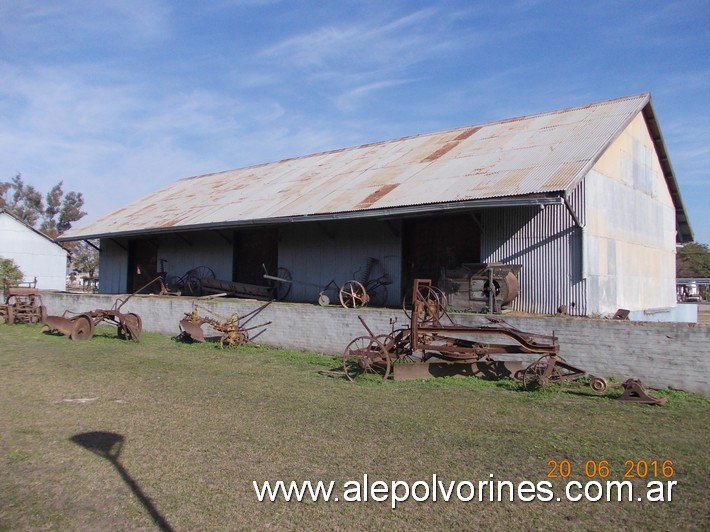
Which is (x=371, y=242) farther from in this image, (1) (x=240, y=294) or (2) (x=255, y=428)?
(2) (x=255, y=428)

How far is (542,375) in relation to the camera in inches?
342

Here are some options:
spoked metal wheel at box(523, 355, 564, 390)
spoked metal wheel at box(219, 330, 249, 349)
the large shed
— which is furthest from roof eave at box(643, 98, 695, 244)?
spoked metal wheel at box(219, 330, 249, 349)

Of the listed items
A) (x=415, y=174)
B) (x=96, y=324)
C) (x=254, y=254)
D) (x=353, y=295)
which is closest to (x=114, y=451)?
(x=353, y=295)

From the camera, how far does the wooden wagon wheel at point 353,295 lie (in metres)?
13.7

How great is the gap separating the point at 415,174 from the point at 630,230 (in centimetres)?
571

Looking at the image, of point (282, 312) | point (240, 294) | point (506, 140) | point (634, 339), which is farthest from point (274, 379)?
point (506, 140)

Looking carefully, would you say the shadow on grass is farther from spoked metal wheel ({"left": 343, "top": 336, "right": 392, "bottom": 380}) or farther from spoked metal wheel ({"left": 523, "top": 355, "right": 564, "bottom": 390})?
spoked metal wheel ({"left": 523, "top": 355, "right": 564, "bottom": 390})

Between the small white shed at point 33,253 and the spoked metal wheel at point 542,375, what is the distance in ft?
112

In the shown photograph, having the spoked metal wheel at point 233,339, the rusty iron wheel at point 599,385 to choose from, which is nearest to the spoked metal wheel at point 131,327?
the spoked metal wheel at point 233,339

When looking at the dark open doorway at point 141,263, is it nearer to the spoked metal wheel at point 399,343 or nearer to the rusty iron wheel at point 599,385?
the spoked metal wheel at point 399,343

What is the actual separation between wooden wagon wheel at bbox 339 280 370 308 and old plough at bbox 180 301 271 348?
1.93 metres

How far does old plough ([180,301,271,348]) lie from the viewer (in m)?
13.4

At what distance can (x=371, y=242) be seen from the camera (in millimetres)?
15328

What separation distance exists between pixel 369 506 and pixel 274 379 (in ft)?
18.3
